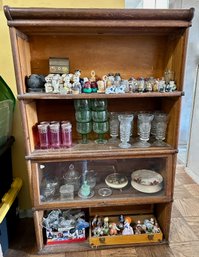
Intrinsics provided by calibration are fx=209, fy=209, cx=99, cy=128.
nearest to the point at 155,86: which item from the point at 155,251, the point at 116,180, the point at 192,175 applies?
the point at 116,180

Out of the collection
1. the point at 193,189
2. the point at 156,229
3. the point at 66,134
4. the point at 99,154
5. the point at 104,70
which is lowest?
the point at 193,189

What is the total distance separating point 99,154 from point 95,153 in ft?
0.08

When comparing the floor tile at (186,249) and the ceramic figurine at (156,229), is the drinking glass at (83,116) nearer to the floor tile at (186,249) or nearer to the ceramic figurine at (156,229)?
the ceramic figurine at (156,229)

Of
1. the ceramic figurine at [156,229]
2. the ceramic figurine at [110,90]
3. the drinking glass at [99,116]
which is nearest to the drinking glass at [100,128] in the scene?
the drinking glass at [99,116]

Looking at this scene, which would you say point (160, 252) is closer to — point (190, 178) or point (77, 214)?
point (77, 214)

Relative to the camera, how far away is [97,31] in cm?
120

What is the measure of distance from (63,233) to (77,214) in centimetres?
16

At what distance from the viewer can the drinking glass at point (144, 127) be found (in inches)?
52.1

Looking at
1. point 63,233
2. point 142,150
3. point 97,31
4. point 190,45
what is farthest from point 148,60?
point 190,45

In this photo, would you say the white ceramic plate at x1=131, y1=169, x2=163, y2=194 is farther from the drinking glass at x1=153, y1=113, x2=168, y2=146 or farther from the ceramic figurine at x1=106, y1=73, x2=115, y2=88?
the ceramic figurine at x1=106, y1=73, x2=115, y2=88

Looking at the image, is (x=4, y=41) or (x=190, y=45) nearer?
(x=4, y=41)

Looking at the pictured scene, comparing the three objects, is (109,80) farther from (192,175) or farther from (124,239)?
(192,175)

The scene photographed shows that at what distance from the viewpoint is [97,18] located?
103 centimetres

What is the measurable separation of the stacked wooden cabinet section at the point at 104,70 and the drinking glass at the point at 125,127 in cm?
8
